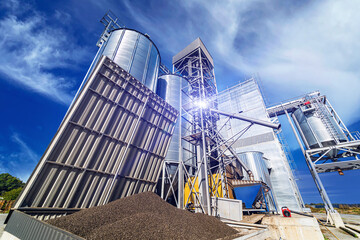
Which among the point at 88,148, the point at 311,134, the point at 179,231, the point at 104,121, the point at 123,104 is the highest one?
the point at 311,134

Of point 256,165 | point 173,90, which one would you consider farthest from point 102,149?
point 256,165

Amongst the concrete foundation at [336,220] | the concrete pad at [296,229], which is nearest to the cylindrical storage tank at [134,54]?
the concrete pad at [296,229]

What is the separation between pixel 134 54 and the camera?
12.8m

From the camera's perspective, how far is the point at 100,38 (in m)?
18.2

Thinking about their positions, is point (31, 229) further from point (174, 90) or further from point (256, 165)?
point (256, 165)

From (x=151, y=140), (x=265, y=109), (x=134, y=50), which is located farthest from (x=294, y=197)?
(x=134, y=50)

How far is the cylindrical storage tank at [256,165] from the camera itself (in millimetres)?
16281

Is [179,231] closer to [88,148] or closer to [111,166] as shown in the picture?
[111,166]

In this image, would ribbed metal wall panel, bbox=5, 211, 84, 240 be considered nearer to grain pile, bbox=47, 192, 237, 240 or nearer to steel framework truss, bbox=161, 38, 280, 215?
grain pile, bbox=47, 192, 237, 240

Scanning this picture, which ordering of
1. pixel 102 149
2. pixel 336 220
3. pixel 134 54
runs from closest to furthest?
pixel 102 149 → pixel 134 54 → pixel 336 220

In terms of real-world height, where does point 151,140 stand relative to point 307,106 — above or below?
below

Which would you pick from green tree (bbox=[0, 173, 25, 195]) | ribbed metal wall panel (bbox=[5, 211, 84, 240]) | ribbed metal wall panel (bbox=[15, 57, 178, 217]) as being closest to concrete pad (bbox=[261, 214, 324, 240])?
ribbed metal wall panel (bbox=[15, 57, 178, 217])

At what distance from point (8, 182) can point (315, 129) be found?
Answer: 61266mm

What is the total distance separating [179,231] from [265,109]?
22.8 m
